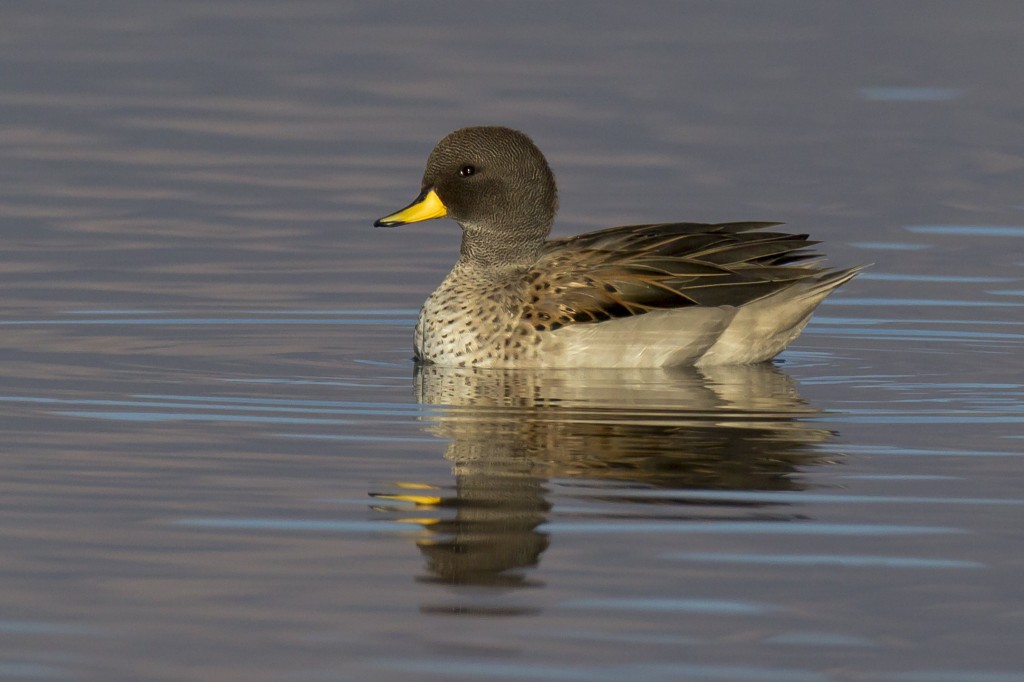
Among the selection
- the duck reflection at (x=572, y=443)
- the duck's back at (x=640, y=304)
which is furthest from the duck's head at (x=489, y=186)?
the duck reflection at (x=572, y=443)

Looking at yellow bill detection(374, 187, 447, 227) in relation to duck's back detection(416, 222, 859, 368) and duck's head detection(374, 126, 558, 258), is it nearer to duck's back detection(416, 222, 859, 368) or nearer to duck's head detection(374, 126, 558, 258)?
duck's head detection(374, 126, 558, 258)

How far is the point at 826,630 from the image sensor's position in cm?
713

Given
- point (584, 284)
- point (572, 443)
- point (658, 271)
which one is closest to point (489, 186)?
point (584, 284)

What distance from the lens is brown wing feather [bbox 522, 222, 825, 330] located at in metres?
12.4

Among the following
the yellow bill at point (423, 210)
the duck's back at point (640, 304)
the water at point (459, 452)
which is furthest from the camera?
the yellow bill at point (423, 210)

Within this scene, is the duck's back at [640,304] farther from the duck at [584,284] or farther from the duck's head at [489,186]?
the duck's head at [489,186]

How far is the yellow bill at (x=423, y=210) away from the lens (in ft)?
42.7

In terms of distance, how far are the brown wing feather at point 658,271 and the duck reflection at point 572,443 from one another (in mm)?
369

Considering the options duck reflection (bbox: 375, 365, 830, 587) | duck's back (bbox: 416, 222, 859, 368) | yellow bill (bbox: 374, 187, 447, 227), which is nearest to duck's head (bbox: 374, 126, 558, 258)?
yellow bill (bbox: 374, 187, 447, 227)

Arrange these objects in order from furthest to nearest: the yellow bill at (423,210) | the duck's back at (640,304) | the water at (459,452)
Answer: the yellow bill at (423,210) → the duck's back at (640,304) → the water at (459,452)

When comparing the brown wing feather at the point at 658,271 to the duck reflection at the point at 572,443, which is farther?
the brown wing feather at the point at 658,271

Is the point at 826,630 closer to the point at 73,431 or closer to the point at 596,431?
the point at 596,431

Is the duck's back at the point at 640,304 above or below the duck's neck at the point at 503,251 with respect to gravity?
below

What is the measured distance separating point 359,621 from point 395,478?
6.70 feet
